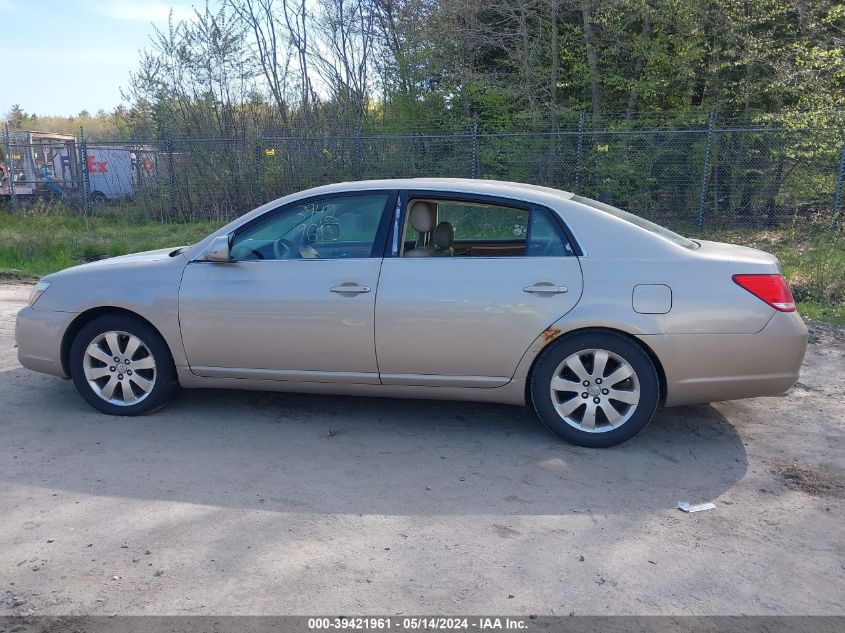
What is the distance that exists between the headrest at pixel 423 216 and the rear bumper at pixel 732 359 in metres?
1.65

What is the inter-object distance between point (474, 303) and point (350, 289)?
32.2 inches

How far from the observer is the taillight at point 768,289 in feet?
14.8

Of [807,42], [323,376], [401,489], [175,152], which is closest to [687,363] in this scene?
[401,489]

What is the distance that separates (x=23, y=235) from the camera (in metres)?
13.6

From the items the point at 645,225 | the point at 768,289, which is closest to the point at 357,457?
the point at 645,225

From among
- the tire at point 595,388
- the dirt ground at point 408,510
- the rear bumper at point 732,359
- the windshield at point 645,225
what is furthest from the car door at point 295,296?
the rear bumper at point 732,359

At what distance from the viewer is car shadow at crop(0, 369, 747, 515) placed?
13.2ft

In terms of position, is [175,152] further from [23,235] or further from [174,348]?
[174,348]

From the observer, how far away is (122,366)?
5.20 metres

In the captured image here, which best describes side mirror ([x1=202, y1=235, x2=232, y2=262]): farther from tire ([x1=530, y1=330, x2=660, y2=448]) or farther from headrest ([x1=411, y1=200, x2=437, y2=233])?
tire ([x1=530, y1=330, x2=660, y2=448])

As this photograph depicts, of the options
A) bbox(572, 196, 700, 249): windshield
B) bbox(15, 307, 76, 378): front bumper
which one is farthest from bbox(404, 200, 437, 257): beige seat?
bbox(15, 307, 76, 378): front bumper

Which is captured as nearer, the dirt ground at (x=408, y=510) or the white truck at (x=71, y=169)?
the dirt ground at (x=408, y=510)

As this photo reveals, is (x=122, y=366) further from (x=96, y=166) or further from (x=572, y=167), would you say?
(x=96, y=166)

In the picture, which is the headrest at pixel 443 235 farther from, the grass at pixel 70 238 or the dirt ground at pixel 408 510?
the grass at pixel 70 238
